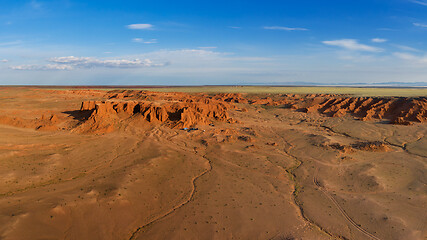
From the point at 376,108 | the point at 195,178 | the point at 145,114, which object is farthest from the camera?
the point at 376,108

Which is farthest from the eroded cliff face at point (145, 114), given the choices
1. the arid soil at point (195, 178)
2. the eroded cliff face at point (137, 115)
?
the arid soil at point (195, 178)

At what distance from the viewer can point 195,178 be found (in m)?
20.5

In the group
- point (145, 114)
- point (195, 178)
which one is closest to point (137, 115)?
point (145, 114)

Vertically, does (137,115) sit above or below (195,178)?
above

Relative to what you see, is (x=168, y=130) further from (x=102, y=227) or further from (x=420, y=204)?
(x=420, y=204)

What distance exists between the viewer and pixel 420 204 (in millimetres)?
17062

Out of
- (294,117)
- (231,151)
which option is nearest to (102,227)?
(231,151)

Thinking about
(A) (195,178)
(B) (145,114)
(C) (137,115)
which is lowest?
(A) (195,178)

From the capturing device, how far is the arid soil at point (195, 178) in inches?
550

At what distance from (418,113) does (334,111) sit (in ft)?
46.2

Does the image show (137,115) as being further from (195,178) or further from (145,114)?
(195,178)

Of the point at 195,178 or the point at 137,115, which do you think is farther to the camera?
the point at 137,115

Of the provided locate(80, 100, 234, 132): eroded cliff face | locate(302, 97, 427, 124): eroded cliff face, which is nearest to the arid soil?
locate(80, 100, 234, 132): eroded cliff face

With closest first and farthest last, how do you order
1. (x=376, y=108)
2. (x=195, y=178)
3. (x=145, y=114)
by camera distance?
Result: 1. (x=195, y=178)
2. (x=145, y=114)
3. (x=376, y=108)
